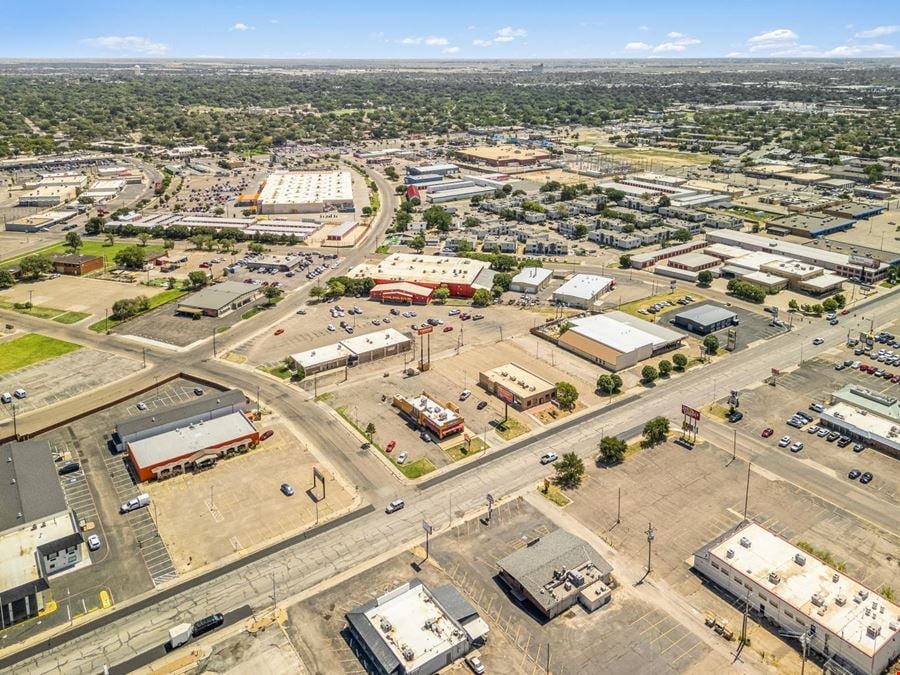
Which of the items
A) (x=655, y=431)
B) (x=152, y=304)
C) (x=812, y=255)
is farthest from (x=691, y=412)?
(x=152, y=304)

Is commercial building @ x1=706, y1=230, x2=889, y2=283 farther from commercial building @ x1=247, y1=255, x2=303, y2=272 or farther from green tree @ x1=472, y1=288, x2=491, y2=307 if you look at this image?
commercial building @ x1=247, y1=255, x2=303, y2=272

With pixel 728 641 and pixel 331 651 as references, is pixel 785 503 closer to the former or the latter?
pixel 728 641

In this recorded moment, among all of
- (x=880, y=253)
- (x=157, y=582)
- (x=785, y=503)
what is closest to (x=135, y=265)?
(x=157, y=582)

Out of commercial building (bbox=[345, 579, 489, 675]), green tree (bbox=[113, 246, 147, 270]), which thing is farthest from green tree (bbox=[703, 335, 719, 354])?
green tree (bbox=[113, 246, 147, 270])

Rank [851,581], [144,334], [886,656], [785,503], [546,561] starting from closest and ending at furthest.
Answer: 1. [886,656]
2. [851,581]
3. [546,561]
4. [785,503]
5. [144,334]

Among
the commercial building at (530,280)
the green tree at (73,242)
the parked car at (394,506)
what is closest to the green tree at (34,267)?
the green tree at (73,242)

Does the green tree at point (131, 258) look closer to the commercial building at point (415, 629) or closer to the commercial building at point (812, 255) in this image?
the commercial building at point (415, 629)
